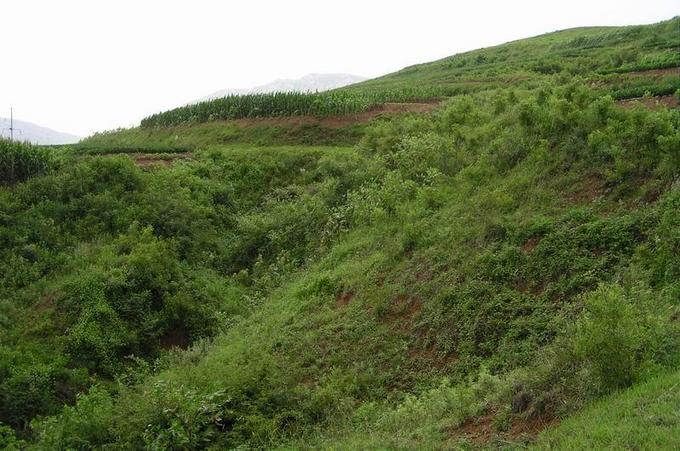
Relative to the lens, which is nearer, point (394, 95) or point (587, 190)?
point (587, 190)

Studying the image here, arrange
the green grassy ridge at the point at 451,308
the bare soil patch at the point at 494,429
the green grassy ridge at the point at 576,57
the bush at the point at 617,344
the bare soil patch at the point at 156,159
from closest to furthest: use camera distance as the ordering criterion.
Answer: the bush at the point at 617,344, the bare soil patch at the point at 494,429, the green grassy ridge at the point at 451,308, the green grassy ridge at the point at 576,57, the bare soil patch at the point at 156,159

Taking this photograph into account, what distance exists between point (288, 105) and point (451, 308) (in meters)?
21.2

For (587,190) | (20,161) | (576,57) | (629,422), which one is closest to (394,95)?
(576,57)

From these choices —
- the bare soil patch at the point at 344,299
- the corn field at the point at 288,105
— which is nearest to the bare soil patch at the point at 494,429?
the bare soil patch at the point at 344,299

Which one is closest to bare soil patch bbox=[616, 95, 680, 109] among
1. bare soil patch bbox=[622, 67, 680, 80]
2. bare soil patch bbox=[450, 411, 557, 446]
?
bare soil patch bbox=[622, 67, 680, 80]

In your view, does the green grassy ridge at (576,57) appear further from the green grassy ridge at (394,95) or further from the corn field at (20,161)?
the corn field at (20,161)

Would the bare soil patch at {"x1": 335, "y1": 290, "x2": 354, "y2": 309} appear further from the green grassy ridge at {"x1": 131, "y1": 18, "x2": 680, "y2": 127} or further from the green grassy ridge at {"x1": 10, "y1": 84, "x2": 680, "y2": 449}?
the green grassy ridge at {"x1": 131, "y1": 18, "x2": 680, "y2": 127}

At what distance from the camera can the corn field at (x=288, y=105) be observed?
96.2 feet

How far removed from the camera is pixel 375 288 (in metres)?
12.8

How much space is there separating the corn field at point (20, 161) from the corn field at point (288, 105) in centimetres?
1191

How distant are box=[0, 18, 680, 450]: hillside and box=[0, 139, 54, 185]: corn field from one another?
11cm

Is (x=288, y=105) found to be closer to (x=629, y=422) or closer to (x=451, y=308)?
(x=451, y=308)

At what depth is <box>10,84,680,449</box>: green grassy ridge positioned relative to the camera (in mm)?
8133

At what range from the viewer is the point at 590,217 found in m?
10.9
